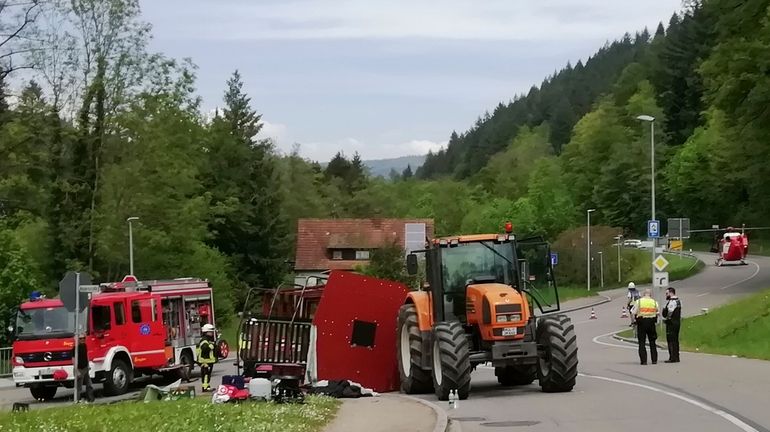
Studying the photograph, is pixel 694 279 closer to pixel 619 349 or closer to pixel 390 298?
pixel 619 349

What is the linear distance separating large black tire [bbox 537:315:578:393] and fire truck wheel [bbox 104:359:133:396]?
12.8m

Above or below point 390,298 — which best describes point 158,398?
below

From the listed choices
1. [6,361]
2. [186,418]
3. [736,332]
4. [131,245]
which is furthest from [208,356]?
[131,245]

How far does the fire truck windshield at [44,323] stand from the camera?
27.3 metres

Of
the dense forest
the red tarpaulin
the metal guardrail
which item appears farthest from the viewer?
the dense forest

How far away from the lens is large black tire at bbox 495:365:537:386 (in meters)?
21.2

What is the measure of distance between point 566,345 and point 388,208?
338 ft

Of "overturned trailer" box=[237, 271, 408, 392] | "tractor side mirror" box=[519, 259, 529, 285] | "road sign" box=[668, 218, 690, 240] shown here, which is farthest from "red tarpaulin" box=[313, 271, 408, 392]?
"road sign" box=[668, 218, 690, 240]

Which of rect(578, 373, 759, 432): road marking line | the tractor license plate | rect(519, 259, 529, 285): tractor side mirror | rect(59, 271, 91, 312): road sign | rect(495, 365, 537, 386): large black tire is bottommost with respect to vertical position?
rect(495, 365, 537, 386): large black tire

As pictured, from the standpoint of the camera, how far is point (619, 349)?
112 feet

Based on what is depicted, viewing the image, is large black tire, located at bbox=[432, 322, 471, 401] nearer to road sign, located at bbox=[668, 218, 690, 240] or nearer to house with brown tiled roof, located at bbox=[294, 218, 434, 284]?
road sign, located at bbox=[668, 218, 690, 240]

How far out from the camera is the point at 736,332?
3158cm

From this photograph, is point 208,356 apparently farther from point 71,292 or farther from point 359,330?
point 359,330

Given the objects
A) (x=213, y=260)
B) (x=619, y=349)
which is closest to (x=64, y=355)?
(x=619, y=349)
